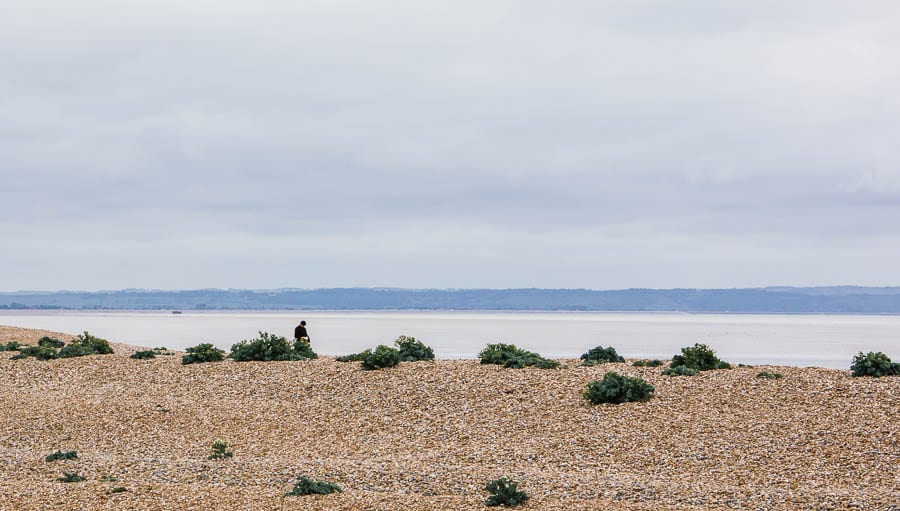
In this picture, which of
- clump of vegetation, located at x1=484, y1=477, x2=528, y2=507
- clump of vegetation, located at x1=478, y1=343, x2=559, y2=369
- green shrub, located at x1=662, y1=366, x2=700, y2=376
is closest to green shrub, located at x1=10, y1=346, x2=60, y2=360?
clump of vegetation, located at x1=478, y1=343, x2=559, y2=369

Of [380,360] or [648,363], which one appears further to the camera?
[380,360]

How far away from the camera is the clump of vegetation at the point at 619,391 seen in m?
21.4

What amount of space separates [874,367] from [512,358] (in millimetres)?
8918

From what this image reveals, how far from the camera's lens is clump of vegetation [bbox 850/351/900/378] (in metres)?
22.9

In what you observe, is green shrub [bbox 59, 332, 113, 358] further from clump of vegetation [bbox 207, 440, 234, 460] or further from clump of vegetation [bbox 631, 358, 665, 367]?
clump of vegetation [bbox 631, 358, 665, 367]

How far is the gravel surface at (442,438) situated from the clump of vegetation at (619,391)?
0.27 m

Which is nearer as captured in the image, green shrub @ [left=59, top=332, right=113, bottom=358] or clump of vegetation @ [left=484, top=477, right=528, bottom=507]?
clump of vegetation @ [left=484, top=477, right=528, bottom=507]

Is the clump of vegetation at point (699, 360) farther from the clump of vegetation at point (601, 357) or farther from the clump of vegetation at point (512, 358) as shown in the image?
the clump of vegetation at point (512, 358)

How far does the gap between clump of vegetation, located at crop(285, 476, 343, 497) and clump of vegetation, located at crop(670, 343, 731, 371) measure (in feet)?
38.9

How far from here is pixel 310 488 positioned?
15383 mm

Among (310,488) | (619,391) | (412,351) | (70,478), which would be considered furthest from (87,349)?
(310,488)

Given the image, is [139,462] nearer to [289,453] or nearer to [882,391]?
[289,453]

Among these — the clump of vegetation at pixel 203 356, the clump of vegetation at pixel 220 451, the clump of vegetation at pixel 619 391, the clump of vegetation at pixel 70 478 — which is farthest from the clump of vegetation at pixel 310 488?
the clump of vegetation at pixel 203 356

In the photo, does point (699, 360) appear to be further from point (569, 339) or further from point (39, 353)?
point (569, 339)
